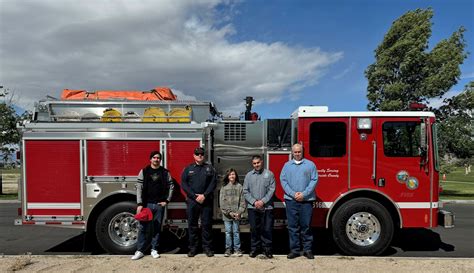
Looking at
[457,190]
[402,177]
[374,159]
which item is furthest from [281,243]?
[457,190]

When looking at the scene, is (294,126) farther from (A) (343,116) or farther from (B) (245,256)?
(B) (245,256)

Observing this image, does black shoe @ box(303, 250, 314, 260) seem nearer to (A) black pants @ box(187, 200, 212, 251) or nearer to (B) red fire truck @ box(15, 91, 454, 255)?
(B) red fire truck @ box(15, 91, 454, 255)

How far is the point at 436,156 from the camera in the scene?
6.48m

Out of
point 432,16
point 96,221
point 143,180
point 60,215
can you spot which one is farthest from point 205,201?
point 432,16

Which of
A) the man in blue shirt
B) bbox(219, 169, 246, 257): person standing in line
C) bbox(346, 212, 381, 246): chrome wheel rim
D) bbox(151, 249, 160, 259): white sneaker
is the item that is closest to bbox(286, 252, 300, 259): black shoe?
the man in blue shirt

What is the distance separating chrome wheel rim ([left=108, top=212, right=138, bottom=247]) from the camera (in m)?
6.44

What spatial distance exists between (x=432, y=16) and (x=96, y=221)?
590 inches

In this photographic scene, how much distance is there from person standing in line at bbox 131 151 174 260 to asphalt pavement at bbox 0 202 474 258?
1075mm

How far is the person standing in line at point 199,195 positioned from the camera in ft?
19.6

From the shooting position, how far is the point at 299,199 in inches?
229

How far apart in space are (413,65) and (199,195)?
41.7 feet

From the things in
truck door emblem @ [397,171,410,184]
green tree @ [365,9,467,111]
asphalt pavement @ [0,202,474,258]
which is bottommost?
asphalt pavement @ [0,202,474,258]

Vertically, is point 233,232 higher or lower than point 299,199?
lower

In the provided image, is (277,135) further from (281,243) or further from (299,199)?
(281,243)
